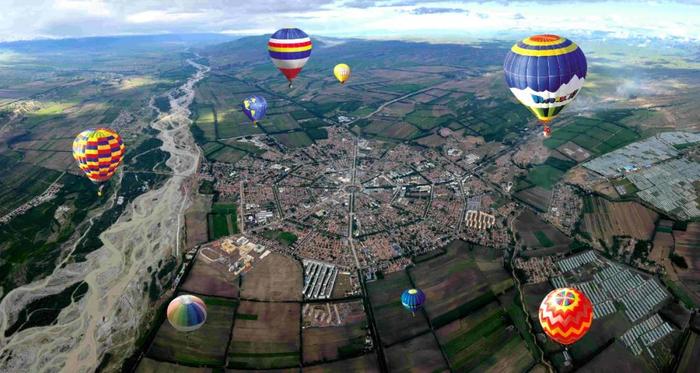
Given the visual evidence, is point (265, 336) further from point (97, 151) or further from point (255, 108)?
point (255, 108)

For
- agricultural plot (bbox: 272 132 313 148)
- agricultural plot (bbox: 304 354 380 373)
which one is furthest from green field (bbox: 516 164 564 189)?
agricultural plot (bbox: 272 132 313 148)

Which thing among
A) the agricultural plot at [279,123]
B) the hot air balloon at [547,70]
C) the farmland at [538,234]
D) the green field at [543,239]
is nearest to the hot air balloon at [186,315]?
the farmland at [538,234]

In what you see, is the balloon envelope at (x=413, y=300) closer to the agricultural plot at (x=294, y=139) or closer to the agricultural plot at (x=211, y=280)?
the agricultural plot at (x=211, y=280)

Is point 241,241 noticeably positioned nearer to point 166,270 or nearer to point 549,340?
point 166,270

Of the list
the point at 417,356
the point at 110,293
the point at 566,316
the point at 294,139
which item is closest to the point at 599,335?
the point at 566,316

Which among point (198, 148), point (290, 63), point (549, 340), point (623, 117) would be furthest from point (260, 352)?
point (623, 117)
